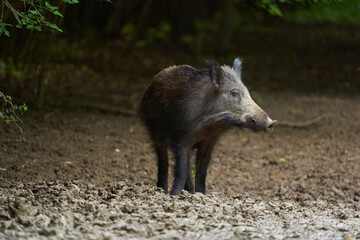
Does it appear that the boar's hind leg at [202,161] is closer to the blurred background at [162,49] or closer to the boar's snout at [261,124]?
the boar's snout at [261,124]

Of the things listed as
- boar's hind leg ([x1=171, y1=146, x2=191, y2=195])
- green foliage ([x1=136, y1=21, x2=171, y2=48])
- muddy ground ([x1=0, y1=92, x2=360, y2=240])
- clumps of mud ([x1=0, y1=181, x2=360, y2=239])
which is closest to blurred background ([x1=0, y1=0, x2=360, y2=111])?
green foliage ([x1=136, y1=21, x2=171, y2=48])

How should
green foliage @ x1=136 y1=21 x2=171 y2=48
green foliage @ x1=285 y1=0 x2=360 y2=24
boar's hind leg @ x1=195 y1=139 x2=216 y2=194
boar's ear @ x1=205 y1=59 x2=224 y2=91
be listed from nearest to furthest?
1. boar's ear @ x1=205 y1=59 x2=224 y2=91
2. boar's hind leg @ x1=195 y1=139 x2=216 y2=194
3. green foliage @ x1=136 y1=21 x2=171 y2=48
4. green foliage @ x1=285 y1=0 x2=360 y2=24

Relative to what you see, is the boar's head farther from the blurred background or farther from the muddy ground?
the blurred background

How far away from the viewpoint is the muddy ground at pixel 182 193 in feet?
15.0

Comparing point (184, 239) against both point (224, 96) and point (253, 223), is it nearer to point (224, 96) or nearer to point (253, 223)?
point (253, 223)

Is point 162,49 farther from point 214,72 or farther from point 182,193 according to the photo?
point 182,193

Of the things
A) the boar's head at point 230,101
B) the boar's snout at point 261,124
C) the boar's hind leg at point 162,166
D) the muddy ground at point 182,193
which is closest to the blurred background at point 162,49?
the muddy ground at point 182,193

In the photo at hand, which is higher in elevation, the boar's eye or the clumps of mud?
the boar's eye

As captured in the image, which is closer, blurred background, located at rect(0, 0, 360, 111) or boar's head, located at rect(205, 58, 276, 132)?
boar's head, located at rect(205, 58, 276, 132)

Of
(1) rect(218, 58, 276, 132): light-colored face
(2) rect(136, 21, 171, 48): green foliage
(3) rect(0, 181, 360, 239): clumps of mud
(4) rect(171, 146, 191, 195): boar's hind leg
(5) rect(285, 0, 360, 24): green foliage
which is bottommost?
(3) rect(0, 181, 360, 239): clumps of mud

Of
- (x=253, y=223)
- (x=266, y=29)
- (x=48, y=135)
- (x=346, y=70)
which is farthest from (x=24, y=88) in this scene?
(x=266, y=29)

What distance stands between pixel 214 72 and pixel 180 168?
3.64 feet

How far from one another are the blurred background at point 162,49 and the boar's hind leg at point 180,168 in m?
2.68

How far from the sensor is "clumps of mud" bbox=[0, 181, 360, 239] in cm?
439
